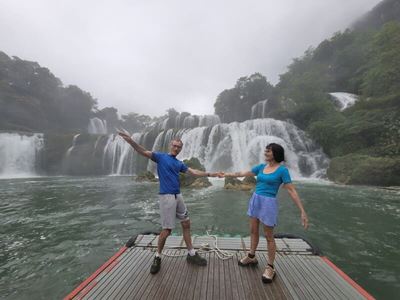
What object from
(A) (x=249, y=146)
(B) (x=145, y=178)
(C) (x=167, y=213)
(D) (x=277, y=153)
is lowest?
(C) (x=167, y=213)

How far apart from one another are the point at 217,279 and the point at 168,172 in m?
1.73

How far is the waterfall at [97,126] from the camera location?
6381 cm

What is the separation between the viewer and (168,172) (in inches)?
149

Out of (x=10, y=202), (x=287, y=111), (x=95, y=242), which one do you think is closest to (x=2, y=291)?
(x=95, y=242)

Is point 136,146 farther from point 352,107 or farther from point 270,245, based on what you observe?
point 352,107

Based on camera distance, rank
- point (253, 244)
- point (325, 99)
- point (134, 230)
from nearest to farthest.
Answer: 1. point (253, 244)
2. point (134, 230)
3. point (325, 99)

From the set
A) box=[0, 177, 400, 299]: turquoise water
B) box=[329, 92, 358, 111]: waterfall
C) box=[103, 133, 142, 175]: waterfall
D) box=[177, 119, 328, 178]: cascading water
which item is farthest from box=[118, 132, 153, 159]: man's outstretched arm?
box=[329, 92, 358, 111]: waterfall

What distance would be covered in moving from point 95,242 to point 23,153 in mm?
35955

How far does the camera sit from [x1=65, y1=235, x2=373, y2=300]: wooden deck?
118 inches

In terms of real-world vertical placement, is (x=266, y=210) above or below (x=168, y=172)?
below

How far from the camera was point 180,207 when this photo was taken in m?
3.86

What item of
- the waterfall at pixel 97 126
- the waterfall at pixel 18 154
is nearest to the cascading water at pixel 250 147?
the waterfall at pixel 18 154

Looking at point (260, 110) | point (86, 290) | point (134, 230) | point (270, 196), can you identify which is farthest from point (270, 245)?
point (260, 110)

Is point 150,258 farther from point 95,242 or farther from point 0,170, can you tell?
point 0,170
